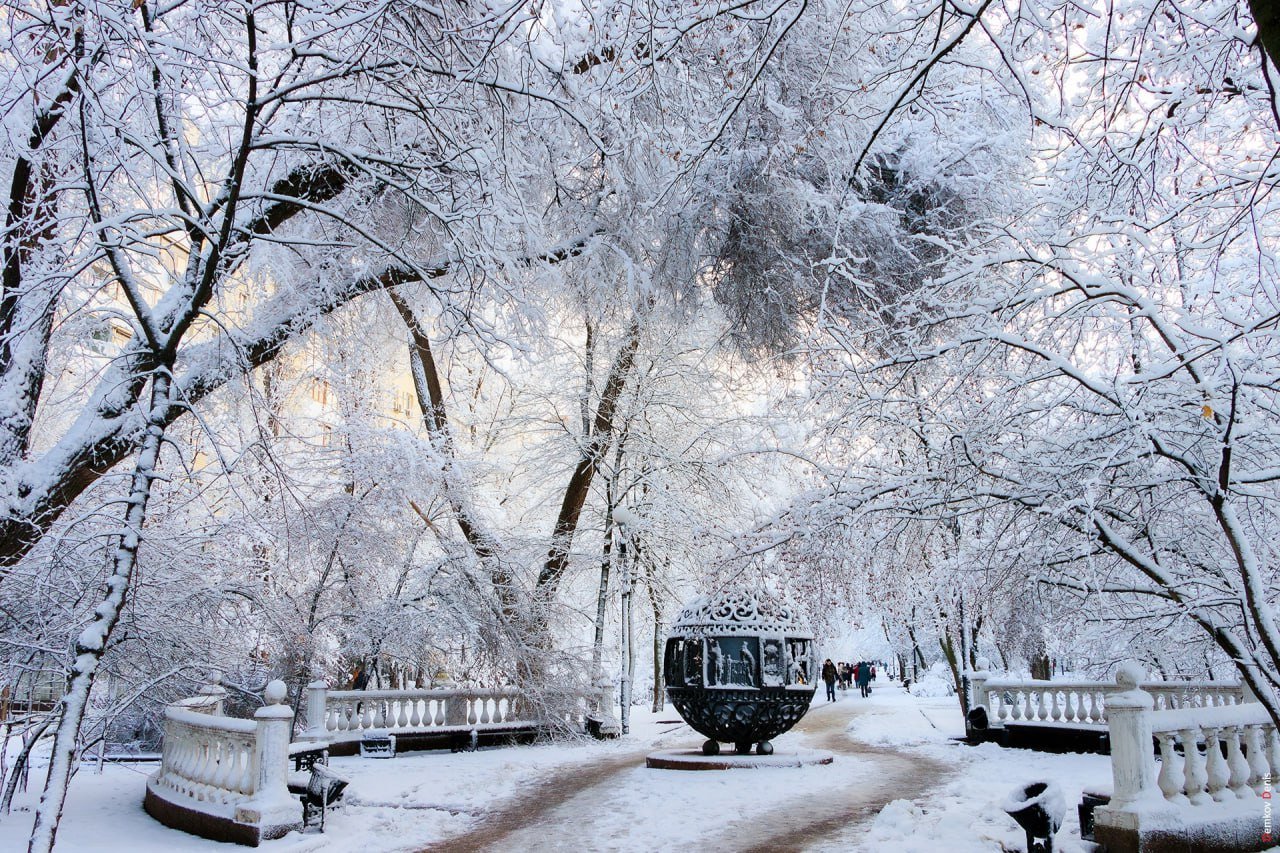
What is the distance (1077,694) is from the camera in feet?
50.2

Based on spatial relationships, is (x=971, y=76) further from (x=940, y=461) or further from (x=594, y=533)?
(x=594, y=533)

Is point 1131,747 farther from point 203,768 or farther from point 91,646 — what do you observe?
point 203,768

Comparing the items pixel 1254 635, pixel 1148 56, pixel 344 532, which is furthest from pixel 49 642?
pixel 1254 635

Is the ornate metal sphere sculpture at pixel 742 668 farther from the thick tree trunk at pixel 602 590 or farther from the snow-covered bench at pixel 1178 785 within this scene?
the snow-covered bench at pixel 1178 785

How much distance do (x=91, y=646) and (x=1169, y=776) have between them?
701 cm

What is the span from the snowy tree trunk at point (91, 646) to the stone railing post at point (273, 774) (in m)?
2.66

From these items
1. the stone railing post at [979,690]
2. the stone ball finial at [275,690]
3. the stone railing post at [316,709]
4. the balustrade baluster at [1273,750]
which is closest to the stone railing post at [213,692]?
the stone railing post at [316,709]

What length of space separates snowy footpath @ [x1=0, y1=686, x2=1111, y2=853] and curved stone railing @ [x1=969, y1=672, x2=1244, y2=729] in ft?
3.60

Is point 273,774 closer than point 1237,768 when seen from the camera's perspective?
No

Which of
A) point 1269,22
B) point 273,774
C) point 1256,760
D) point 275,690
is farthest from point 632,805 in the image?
point 1269,22

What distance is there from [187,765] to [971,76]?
36.0ft

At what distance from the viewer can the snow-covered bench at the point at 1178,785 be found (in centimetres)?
610

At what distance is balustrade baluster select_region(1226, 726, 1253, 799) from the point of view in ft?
22.2

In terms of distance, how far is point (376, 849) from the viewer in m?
7.52
